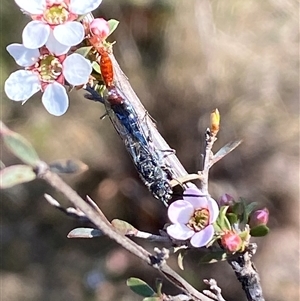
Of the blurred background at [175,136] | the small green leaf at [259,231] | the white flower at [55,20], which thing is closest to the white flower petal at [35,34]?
the white flower at [55,20]

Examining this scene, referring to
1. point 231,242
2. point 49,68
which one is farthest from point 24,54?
point 231,242

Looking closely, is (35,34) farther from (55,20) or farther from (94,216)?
(94,216)

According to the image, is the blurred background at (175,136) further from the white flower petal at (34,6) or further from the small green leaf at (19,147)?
the small green leaf at (19,147)

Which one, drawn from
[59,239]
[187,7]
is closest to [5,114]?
[59,239]

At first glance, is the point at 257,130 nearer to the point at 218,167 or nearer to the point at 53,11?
the point at 218,167

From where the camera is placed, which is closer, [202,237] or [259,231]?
[202,237]

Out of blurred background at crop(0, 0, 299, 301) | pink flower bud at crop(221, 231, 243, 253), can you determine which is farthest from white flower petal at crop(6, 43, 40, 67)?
blurred background at crop(0, 0, 299, 301)
